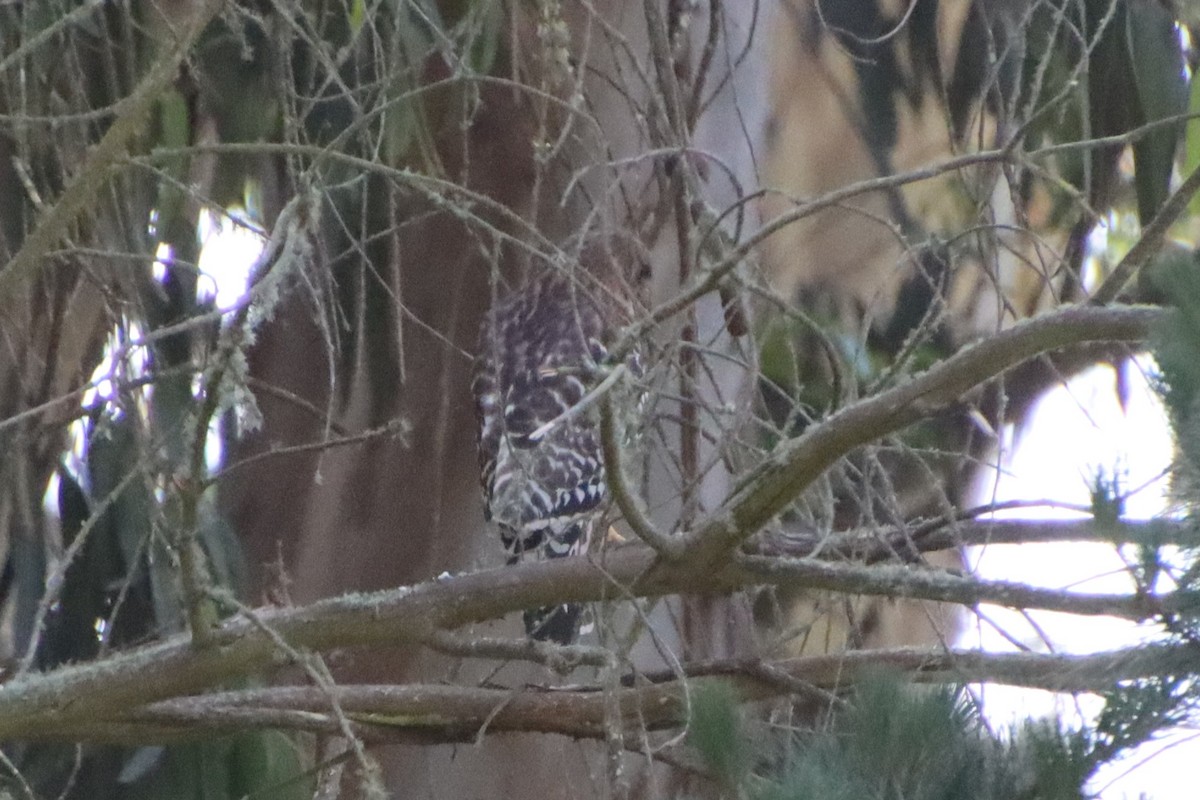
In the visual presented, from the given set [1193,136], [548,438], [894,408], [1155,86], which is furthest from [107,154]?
[1193,136]

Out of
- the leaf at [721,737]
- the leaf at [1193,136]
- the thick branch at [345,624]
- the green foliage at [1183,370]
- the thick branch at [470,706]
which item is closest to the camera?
the green foliage at [1183,370]

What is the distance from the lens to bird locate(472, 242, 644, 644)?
2.56 m

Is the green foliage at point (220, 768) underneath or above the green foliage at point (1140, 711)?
above

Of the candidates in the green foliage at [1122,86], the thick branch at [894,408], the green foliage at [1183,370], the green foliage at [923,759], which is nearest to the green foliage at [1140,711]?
the green foliage at [923,759]

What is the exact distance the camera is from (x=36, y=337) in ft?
8.33

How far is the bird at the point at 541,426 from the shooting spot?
2.56 metres

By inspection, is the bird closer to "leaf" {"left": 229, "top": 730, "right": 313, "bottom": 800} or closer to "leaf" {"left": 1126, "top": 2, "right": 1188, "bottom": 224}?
"leaf" {"left": 229, "top": 730, "right": 313, "bottom": 800}

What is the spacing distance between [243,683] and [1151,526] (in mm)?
1442

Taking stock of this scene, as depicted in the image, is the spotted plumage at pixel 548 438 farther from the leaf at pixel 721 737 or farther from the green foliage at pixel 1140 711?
the green foliage at pixel 1140 711

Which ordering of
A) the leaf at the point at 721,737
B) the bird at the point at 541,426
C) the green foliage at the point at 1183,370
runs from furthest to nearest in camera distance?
the bird at the point at 541,426 < the leaf at the point at 721,737 < the green foliage at the point at 1183,370

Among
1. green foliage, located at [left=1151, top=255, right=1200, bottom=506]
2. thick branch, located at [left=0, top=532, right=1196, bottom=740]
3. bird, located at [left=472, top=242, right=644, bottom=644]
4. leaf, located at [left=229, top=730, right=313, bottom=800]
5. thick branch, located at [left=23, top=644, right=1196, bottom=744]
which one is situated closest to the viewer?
green foliage, located at [left=1151, top=255, right=1200, bottom=506]

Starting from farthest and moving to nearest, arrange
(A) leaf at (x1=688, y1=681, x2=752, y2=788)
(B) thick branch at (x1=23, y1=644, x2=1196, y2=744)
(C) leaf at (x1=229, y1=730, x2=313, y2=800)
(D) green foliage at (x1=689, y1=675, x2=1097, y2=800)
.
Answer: (C) leaf at (x1=229, y1=730, x2=313, y2=800) → (B) thick branch at (x1=23, y1=644, x2=1196, y2=744) → (A) leaf at (x1=688, y1=681, x2=752, y2=788) → (D) green foliage at (x1=689, y1=675, x2=1097, y2=800)

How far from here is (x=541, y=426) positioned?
253 centimetres

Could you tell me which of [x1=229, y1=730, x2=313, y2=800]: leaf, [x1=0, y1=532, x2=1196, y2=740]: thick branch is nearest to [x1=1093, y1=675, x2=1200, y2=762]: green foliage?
[x1=0, y1=532, x2=1196, y2=740]: thick branch
